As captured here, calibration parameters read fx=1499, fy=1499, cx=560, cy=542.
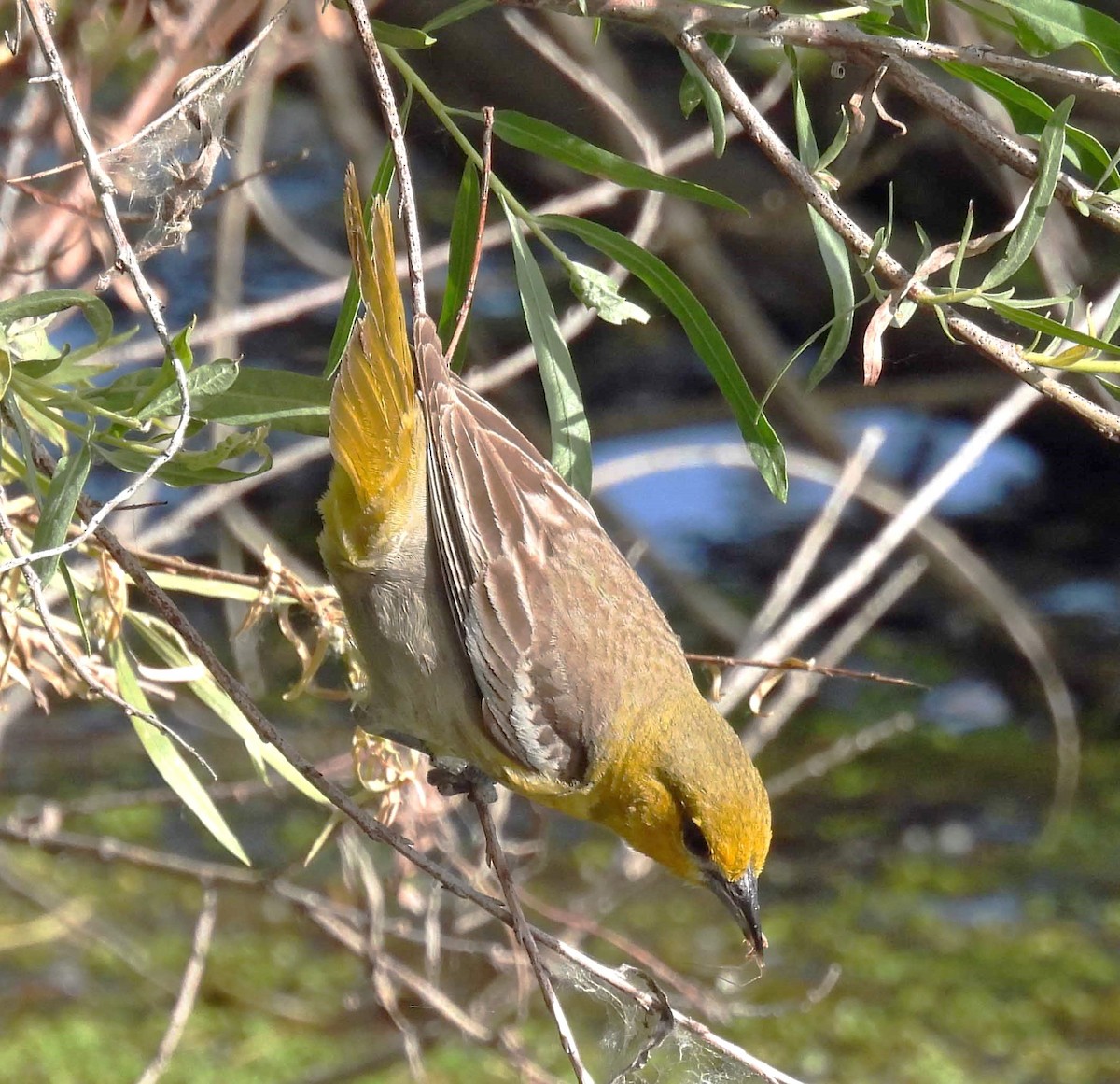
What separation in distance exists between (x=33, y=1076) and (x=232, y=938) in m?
1.16

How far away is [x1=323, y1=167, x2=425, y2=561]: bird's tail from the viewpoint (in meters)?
2.32

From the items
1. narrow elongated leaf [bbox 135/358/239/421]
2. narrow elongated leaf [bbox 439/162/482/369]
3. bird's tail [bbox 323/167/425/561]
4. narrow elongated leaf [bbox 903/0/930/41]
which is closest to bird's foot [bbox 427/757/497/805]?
bird's tail [bbox 323/167/425/561]

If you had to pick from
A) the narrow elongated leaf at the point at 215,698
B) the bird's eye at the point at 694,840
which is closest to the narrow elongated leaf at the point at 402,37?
the narrow elongated leaf at the point at 215,698

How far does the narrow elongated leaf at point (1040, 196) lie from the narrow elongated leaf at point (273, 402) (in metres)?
1.01

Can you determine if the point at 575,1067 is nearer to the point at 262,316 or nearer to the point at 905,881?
the point at 262,316

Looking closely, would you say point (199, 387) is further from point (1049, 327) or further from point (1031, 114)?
point (1031, 114)

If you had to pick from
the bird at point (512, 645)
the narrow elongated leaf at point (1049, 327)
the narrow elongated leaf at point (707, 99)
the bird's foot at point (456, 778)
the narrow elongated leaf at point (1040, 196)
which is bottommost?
the bird's foot at point (456, 778)

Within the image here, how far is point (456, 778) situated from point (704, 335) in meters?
1.11

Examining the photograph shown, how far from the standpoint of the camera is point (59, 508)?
1.99 meters

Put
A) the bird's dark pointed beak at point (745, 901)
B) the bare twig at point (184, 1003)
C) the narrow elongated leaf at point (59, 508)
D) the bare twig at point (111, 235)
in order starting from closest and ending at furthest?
the bare twig at point (111, 235)
the narrow elongated leaf at point (59, 508)
the bird's dark pointed beak at point (745, 901)
the bare twig at point (184, 1003)

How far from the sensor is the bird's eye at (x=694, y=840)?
2848 millimetres

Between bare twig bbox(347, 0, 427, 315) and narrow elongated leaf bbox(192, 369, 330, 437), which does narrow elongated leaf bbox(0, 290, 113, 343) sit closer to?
narrow elongated leaf bbox(192, 369, 330, 437)

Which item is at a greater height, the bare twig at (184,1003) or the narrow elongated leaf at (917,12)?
the narrow elongated leaf at (917,12)

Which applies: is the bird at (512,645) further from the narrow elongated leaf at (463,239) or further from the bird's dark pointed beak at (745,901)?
the narrow elongated leaf at (463,239)
